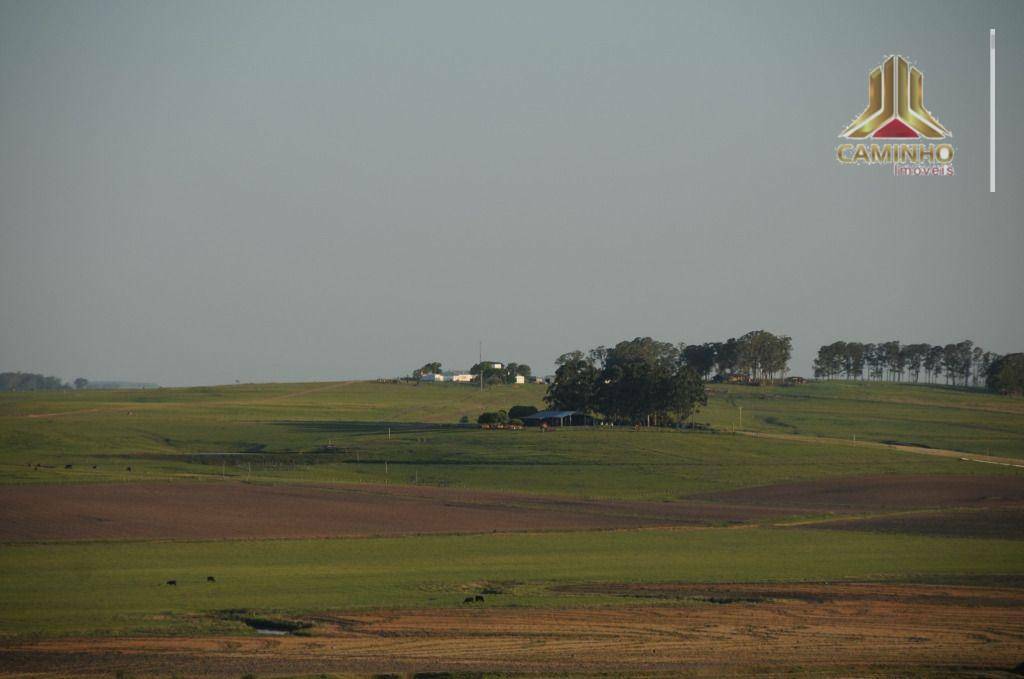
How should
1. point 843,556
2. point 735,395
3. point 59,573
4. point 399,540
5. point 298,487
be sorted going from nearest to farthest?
point 59,573, point 843,556, point 399,540, point 298,487, point 735,395

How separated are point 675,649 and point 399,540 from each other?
25.8m

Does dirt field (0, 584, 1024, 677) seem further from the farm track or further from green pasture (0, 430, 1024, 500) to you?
the farm track

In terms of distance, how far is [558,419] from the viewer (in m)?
136

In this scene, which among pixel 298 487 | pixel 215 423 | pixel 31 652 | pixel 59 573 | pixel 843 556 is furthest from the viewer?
pixel 215 423

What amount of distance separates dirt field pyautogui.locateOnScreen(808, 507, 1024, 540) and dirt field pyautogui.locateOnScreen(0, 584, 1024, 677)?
22.8m

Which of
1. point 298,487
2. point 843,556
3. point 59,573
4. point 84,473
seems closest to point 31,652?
point 59,573

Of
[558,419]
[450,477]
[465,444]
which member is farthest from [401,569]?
[558,419]

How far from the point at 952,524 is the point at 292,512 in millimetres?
38601

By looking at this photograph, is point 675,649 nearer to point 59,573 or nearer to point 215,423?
point 59,573

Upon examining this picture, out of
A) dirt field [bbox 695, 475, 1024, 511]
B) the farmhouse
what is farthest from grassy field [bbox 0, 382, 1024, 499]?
the farmhouse

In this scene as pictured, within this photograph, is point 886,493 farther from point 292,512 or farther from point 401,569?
point 401,569

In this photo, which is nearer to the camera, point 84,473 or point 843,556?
point 843,556

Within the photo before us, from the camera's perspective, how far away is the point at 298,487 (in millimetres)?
78375

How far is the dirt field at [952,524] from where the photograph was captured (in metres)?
57.8
